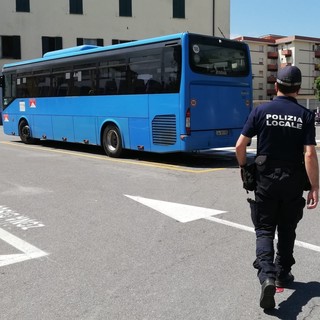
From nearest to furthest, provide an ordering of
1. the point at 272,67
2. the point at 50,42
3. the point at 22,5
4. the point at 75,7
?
1. the point at 22,5
2. the point at 50,42
3. the point at 75,7
4. the point at 272,67

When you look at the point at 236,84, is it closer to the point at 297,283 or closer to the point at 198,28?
the point at 297,283

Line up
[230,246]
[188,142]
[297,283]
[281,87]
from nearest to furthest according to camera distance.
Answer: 1. [281,87]
2. [297,283]
3. [230,246]
4. [188,142]

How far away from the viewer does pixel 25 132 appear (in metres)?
17.5

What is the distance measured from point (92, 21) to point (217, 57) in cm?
3030

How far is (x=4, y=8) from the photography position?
37719 millimetres

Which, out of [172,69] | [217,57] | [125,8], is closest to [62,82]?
[172,69]

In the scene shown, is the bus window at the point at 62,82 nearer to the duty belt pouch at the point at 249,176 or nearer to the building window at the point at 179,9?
the duty belt pouch at the point at 249,176

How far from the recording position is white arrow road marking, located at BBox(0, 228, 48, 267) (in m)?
4.80

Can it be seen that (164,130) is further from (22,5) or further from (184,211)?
(22,5)

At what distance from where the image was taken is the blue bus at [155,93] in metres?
11.0

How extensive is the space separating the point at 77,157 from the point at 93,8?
29.4 m

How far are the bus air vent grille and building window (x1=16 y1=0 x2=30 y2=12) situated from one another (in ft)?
101

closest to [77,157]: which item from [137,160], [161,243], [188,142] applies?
[137,160]

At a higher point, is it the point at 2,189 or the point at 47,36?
the point at 47,36
